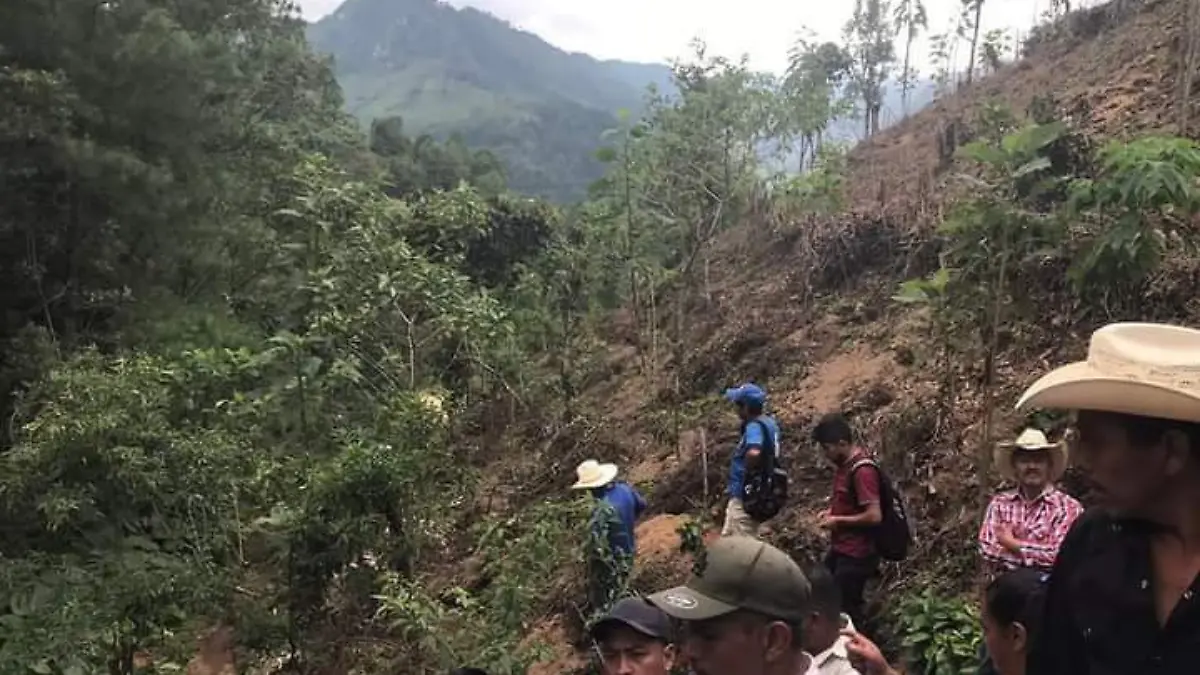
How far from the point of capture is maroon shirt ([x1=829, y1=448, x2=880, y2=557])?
385 cm

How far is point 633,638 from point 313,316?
233 inches

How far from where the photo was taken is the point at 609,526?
488cm

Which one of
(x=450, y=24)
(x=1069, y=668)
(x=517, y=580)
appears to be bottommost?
(x=517, y=580)

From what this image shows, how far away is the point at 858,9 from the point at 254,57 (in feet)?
42.9

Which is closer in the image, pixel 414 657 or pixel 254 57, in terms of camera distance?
pixel 414 657

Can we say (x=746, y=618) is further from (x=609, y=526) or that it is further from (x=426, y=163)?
(x=426, y=163)

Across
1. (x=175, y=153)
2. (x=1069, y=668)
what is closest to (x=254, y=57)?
(x=175, y=153)

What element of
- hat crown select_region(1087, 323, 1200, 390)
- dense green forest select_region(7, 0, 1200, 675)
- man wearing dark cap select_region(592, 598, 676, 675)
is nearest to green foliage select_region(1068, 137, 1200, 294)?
dense green forest select_region(7, 0, 1200, 675)

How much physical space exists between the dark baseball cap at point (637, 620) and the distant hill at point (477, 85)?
59.6m

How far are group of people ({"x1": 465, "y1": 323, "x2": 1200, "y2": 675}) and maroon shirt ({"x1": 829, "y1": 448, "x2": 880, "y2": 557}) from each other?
1.14m

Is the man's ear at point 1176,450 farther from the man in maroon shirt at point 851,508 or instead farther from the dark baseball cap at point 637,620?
the man in maroon shirt at point 851,508

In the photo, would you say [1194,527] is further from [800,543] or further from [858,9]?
[858,9]

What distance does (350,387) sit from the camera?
7.54 metres

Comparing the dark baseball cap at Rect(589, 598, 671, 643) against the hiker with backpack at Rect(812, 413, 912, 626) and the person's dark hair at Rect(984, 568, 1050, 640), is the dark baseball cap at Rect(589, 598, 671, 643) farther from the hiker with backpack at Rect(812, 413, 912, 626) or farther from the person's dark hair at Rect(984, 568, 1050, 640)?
the hiker with backpack at Rect(812, 413, 912, 626)
